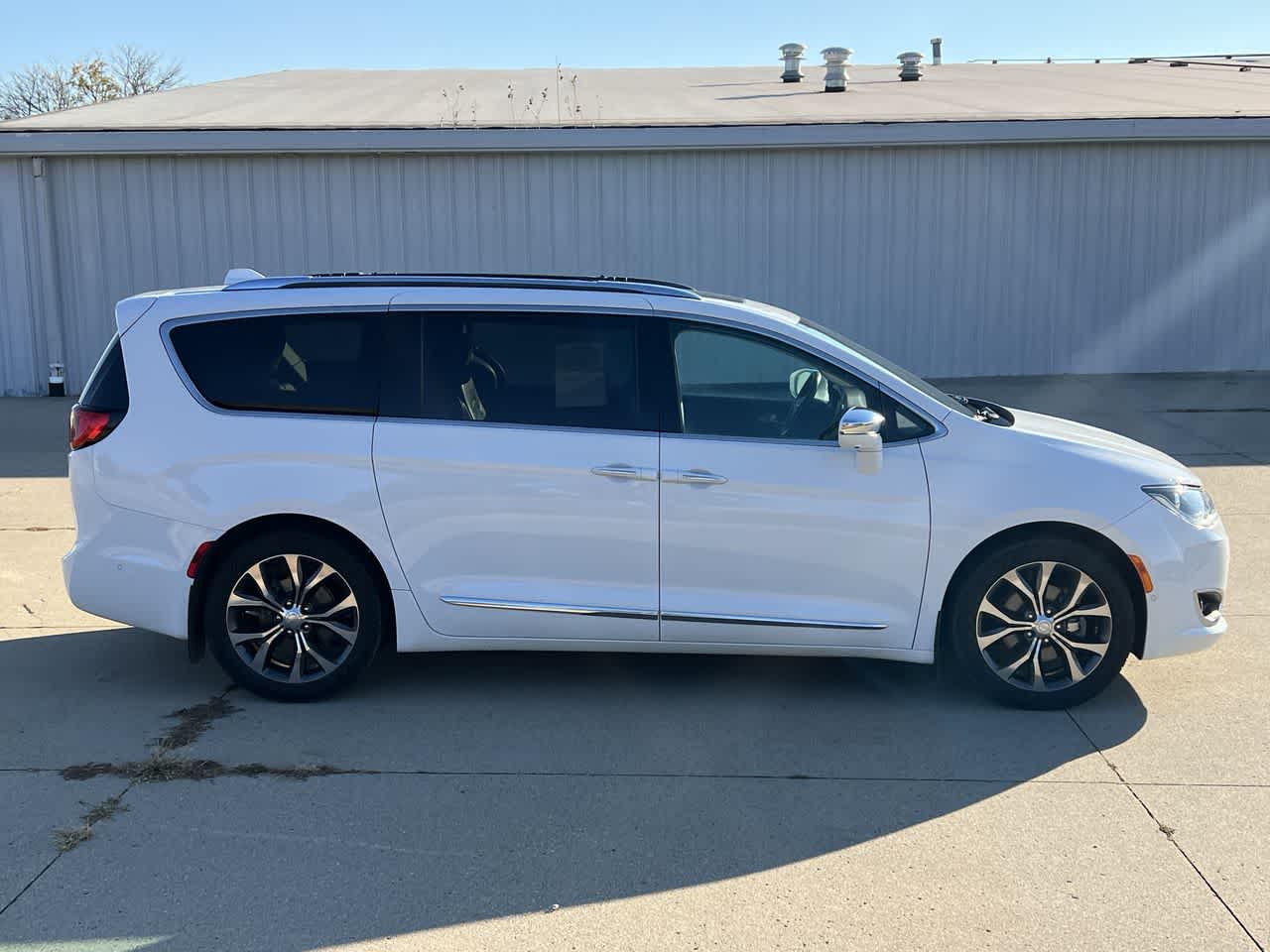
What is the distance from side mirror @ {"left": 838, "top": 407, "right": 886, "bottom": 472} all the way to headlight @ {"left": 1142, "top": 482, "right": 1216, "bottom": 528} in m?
1.12

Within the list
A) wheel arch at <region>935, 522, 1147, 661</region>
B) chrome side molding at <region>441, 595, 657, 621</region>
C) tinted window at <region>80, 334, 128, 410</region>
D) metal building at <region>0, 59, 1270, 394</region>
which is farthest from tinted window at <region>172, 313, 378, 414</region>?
metal building at <region>0, 59, 1270, 394</region>

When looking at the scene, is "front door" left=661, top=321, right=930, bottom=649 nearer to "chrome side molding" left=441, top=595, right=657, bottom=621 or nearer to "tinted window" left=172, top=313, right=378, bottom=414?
"chrome side molding" left=441, top=595, right=657, bottom=621

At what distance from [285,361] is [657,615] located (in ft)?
6.17

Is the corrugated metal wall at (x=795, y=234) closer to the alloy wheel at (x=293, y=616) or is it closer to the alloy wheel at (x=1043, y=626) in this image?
the alloy wheel at (x=293, y=616)

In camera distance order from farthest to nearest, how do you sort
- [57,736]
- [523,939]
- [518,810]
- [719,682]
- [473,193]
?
[473,193] → [719,682] → [57,736] → [518,810] → [523,939]

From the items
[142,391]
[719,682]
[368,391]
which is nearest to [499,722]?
[719,682]

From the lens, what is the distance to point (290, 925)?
3.84 meters

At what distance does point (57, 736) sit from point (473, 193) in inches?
416

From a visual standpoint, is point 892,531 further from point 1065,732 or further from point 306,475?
point 306,475

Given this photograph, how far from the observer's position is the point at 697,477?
5426 millimetres

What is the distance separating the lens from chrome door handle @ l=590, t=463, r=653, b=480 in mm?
5434

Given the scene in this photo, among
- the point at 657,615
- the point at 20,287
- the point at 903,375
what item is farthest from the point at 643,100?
the point at 657,615

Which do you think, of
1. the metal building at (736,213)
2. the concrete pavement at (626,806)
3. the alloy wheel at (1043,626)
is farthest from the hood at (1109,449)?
the metal building at (736,213)

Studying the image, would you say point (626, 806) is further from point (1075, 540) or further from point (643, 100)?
point (643, 100)
